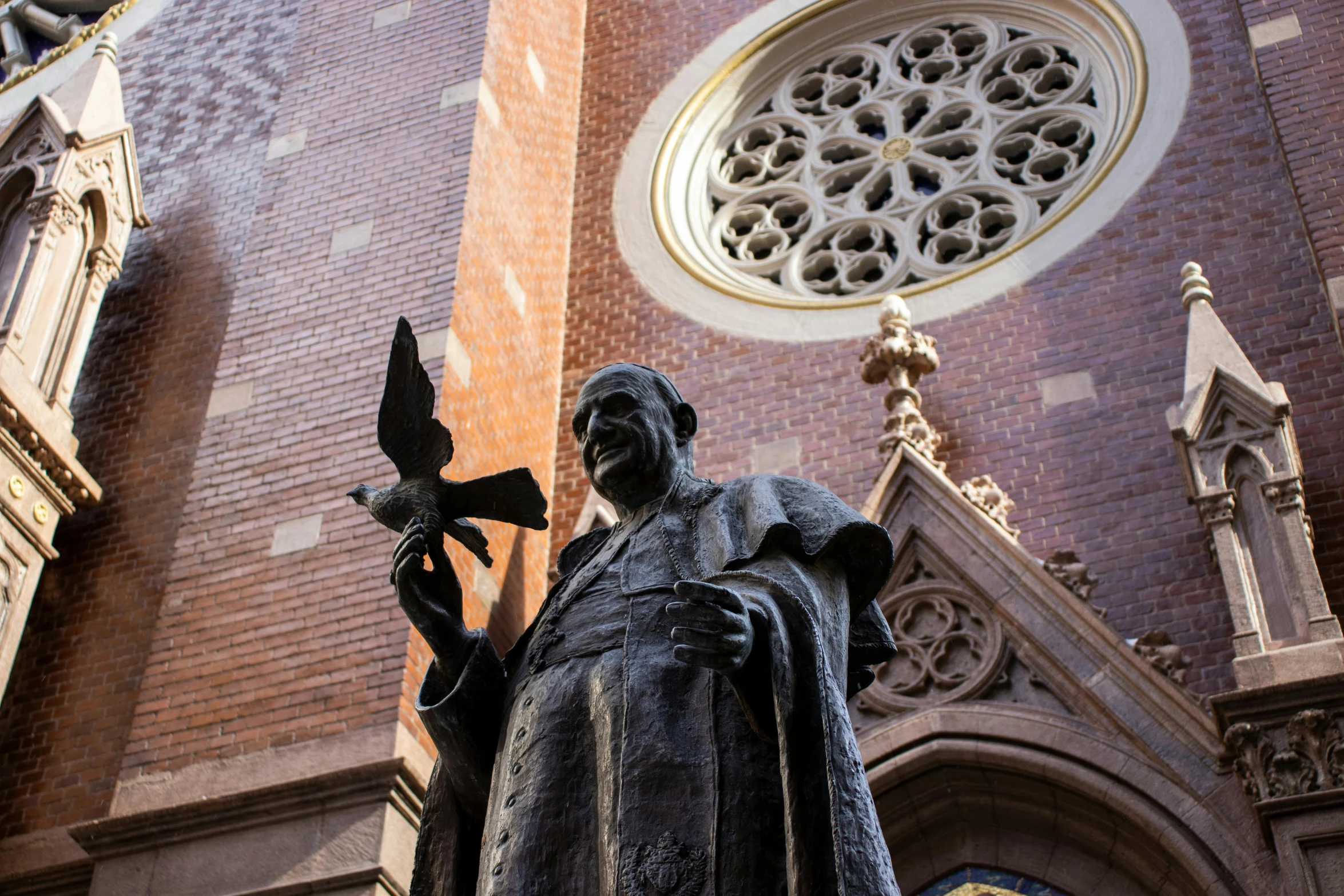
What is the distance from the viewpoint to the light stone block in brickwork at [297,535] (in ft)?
26.8

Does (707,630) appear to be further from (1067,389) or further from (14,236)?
(14,236)

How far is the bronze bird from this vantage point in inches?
140

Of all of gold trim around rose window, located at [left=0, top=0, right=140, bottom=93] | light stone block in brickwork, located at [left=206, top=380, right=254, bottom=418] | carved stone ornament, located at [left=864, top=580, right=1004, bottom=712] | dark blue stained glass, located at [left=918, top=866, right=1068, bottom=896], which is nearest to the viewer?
dark blue stained glass, located at [left=918, top=866, right=1068, bottom=896]

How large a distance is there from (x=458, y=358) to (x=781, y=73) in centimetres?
456

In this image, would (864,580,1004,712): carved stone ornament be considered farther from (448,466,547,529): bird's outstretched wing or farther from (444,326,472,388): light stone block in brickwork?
(448,466,547,529): bird's outstretched wing

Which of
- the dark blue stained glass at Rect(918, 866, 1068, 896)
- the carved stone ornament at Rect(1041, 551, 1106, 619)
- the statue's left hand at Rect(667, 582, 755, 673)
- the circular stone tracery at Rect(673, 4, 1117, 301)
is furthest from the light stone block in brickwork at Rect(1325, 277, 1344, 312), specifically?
the statue's left hand at Rect(667, 582, 755, 673)

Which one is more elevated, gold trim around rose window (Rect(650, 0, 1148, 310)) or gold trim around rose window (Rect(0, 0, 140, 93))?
gold trim around rose window (Rect(0, 0, 140, 93))

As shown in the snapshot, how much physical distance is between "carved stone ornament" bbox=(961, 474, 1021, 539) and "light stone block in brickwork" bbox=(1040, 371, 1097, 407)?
85cm

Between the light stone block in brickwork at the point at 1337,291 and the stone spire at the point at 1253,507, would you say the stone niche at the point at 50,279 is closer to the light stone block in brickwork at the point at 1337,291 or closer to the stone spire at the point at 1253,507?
the stone spire at the point at 1253,507

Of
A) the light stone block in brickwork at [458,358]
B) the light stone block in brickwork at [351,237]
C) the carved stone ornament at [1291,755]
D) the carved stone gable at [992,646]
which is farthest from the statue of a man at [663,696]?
the light stone block in brickwork at [351,237]

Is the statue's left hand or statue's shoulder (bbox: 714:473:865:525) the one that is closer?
the statue's left hand

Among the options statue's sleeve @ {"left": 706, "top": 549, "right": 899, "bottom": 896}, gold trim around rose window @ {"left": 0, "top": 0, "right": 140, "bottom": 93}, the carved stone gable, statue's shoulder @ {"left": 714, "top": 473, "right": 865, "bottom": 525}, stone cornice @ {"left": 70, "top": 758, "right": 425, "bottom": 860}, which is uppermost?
gold trim around rose window @ {"left": 0, "top": 0, "right": 140, "bottom": 93}

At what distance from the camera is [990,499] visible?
27.0 feet

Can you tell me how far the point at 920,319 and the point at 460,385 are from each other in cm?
291
